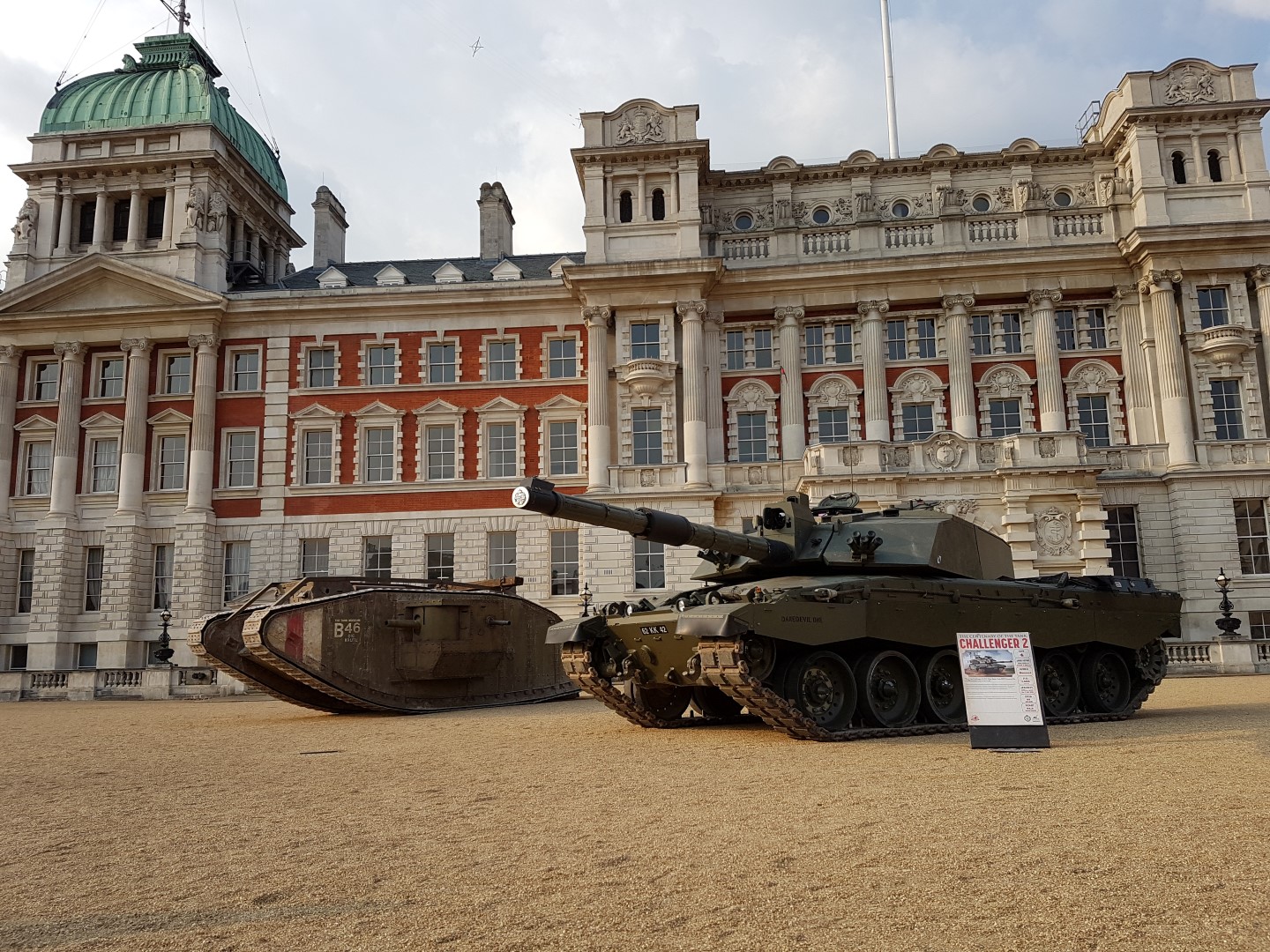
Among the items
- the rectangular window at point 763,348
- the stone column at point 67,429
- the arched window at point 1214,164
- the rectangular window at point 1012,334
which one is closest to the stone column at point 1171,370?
A: the rectangular window at point 1012,334

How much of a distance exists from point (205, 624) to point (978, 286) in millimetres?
23650

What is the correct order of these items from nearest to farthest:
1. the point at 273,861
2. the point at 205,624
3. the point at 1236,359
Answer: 1. the point at 273,861
2. the point at 205,624
3. the point at 1236,359

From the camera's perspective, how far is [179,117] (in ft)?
116

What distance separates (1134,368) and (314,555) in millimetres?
24884

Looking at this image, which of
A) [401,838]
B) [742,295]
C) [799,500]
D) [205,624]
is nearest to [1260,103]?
[742,295]

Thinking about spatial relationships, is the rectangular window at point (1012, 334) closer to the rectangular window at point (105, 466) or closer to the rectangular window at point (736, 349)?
the rectangular window at point (736, 349)

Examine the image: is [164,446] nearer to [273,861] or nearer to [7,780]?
[7,780]

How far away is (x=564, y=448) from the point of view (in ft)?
106

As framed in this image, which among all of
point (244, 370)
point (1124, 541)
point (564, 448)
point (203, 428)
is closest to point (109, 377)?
point (203, 428)

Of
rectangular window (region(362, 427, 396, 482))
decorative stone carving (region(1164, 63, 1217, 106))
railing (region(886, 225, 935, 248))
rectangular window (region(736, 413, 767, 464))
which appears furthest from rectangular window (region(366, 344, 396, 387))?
decorative stone carving (region(1164, 63, 1217, 106))

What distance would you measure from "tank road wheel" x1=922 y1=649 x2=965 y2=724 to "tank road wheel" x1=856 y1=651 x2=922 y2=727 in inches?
7.1

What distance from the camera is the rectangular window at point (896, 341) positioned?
32.3 meters

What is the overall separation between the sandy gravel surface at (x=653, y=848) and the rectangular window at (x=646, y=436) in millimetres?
19890

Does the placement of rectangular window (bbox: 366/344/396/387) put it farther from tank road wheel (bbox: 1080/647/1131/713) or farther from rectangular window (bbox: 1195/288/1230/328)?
rectangular window (bbox: 1195/288/1230/328)
